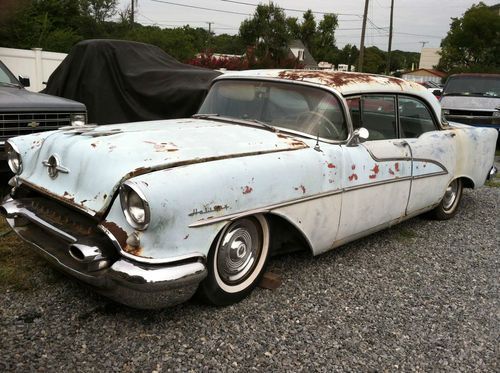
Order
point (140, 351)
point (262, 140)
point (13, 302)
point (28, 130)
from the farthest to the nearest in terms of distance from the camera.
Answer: point (28, 130) < point (262, 140) < point (13, 302) < point (140, 351)

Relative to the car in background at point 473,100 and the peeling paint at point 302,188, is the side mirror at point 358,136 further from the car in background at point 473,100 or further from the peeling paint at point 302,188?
the car in background at point 473,100

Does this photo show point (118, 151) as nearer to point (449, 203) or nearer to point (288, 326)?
point (288, 326)

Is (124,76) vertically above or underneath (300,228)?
above

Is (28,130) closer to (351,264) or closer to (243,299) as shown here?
(243,299)

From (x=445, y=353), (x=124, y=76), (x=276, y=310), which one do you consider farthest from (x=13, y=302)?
(x=124, y=76)

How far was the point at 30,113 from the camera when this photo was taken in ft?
16.9

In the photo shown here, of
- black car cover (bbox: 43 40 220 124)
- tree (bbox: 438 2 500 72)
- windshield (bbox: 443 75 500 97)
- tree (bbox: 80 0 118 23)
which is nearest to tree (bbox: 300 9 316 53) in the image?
tree (bbox: 438 2 500 72)

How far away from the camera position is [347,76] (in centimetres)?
425

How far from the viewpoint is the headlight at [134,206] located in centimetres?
258

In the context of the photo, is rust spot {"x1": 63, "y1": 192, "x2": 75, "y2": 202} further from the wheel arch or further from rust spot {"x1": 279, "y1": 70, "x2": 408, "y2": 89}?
rust spot {"x1": 279, "y1": 70, "x2": 408, "y2": 89}

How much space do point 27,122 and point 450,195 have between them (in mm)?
4683

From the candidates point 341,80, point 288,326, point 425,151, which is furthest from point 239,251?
point 425,151

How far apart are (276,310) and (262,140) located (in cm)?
118

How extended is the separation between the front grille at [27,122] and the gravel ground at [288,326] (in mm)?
1612
